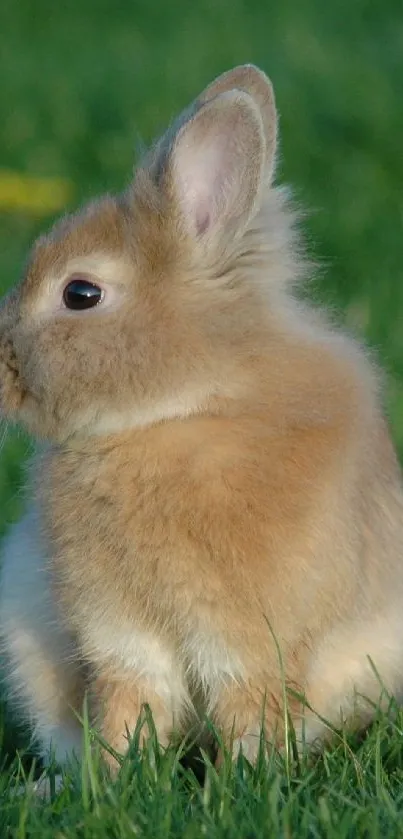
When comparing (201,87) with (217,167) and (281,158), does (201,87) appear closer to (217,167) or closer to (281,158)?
(281,158)

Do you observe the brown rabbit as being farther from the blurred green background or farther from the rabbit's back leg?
the blurred green background

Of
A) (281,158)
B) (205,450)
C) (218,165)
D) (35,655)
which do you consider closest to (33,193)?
(281,158)

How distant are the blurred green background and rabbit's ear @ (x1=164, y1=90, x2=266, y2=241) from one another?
1.98 metres

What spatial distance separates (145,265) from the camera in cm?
376

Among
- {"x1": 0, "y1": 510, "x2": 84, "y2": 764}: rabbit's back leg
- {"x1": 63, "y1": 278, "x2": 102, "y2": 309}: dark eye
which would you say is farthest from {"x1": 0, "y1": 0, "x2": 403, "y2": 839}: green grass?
{"x1": 63, "y1": 278, "x2": 102, "y2": 309}: dark eye

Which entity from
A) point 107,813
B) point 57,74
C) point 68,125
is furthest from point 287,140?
point 107,813

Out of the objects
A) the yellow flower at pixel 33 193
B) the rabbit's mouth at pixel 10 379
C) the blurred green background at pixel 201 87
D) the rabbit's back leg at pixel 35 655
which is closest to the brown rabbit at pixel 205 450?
the rabbit's mouth at pixel 10 379

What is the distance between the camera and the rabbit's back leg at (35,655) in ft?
13.6

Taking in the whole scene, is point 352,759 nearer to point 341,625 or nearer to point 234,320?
point 341,625

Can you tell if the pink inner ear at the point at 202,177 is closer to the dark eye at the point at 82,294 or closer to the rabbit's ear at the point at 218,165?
the rabbit's ear at the point at 218,165

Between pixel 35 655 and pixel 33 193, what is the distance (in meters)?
5.68

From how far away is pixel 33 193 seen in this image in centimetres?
954

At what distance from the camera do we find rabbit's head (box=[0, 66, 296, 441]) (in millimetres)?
3691

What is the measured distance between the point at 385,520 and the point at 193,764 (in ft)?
2.73
